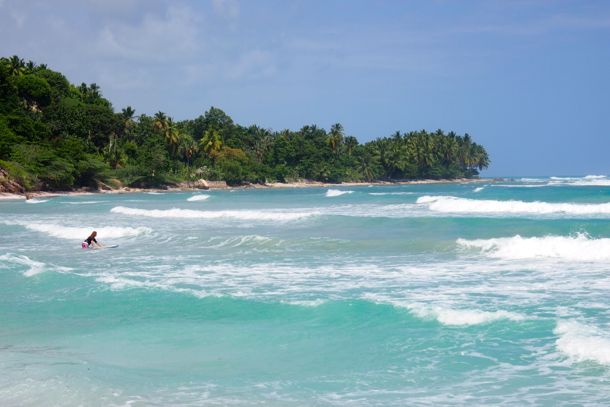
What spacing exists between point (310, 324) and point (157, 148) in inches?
2899

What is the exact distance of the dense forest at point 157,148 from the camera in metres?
66.9

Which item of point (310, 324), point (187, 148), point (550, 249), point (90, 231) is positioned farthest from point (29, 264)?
point (187, 148)

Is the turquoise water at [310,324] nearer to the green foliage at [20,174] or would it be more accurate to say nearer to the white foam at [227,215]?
the white foam at [227,215]

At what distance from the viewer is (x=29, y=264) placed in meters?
16.9

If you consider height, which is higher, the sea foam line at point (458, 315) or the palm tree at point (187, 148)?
the palm tree at point (187, 148)

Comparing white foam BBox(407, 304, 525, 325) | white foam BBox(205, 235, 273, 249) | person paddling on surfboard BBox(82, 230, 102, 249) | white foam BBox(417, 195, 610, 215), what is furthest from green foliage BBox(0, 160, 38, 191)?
white foam BBox(407, 304, 525, 325)

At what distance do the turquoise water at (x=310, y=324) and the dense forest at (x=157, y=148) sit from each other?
47980mm

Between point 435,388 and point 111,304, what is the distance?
677 cm

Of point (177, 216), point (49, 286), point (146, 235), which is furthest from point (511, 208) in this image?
point (49, 286)

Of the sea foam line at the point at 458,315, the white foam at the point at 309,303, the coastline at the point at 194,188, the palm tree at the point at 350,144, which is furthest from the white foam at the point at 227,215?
the palm tree at the point at 350,144

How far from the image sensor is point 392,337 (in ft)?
30.3

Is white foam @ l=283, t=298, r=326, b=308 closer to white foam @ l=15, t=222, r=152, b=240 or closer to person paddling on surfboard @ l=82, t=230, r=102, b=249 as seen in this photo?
person paddling on surfboard @ l=82, t=230, r=102, b=249

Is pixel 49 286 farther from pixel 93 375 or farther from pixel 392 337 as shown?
pixel 392 337

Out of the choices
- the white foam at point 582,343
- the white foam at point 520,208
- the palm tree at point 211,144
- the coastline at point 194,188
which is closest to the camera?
the white foam at point 582,343
